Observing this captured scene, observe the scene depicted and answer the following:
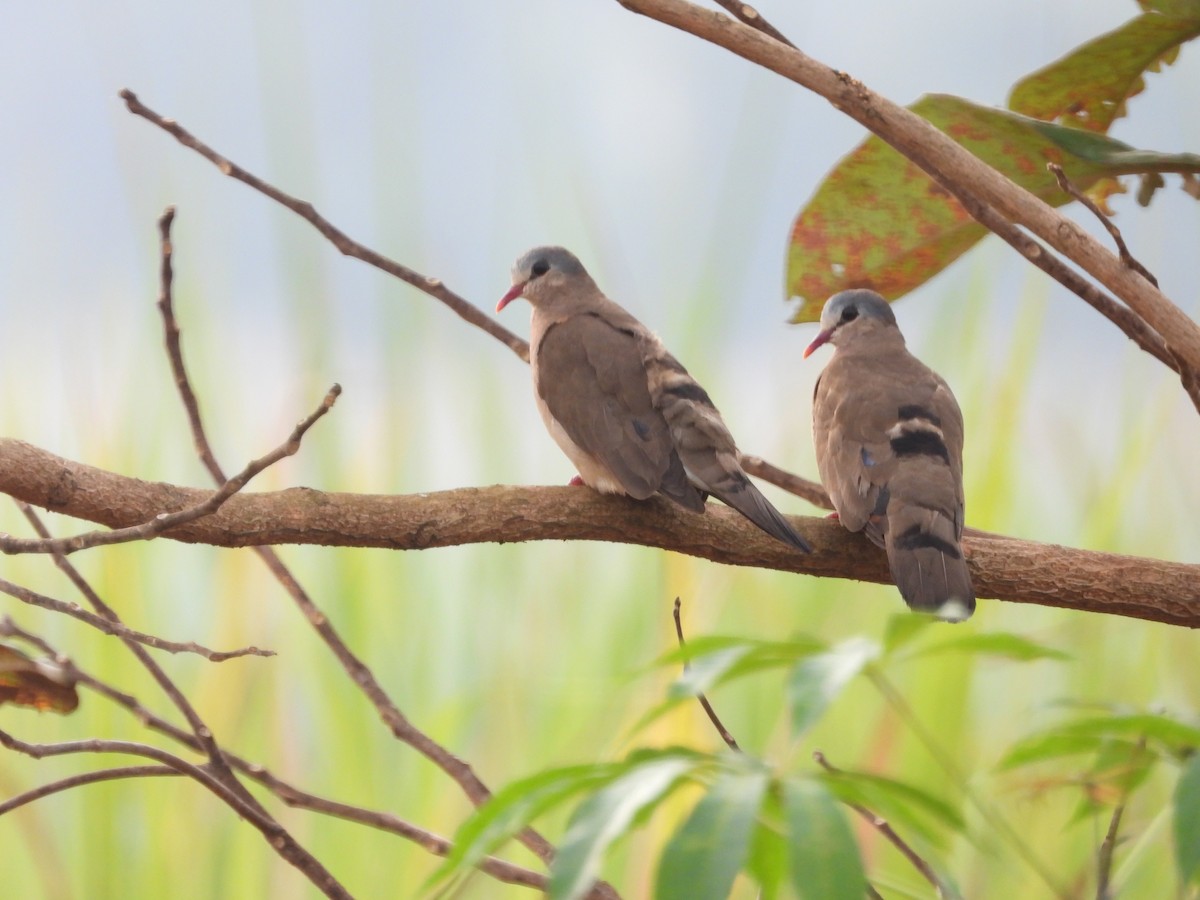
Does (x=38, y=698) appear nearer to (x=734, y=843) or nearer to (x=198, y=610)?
(x=734, y=843)

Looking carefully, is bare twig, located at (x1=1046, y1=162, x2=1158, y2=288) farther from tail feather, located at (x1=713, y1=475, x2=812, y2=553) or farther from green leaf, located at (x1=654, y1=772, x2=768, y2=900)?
green leaf, located at (x1=654, y1=772, x2=768, y2=900)

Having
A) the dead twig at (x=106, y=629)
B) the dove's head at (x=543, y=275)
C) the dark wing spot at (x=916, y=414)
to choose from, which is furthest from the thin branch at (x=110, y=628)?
the dove's head at (x=543, y=275)

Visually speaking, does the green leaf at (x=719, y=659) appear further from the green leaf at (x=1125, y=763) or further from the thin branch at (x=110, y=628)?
the thin branch at (x=110, y=628)

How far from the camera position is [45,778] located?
3033mm

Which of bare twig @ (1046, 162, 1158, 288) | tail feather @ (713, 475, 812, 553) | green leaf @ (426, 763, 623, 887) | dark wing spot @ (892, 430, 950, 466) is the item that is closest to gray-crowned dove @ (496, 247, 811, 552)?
tail feather @ (713, 475, 812, 553)

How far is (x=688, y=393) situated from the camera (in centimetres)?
205

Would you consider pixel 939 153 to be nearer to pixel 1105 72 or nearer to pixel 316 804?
pixel 1105 72

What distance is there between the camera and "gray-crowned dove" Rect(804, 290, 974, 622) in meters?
1.76

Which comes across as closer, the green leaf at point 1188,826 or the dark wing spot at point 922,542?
the green leaf at point 1188,826

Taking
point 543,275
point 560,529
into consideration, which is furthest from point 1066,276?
point 543,275

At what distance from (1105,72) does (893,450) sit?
26.8 inches

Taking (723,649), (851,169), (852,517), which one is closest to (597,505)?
(852,517)

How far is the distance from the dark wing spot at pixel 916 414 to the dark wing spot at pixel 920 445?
5 centimetres

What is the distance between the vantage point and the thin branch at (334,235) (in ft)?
5.54
